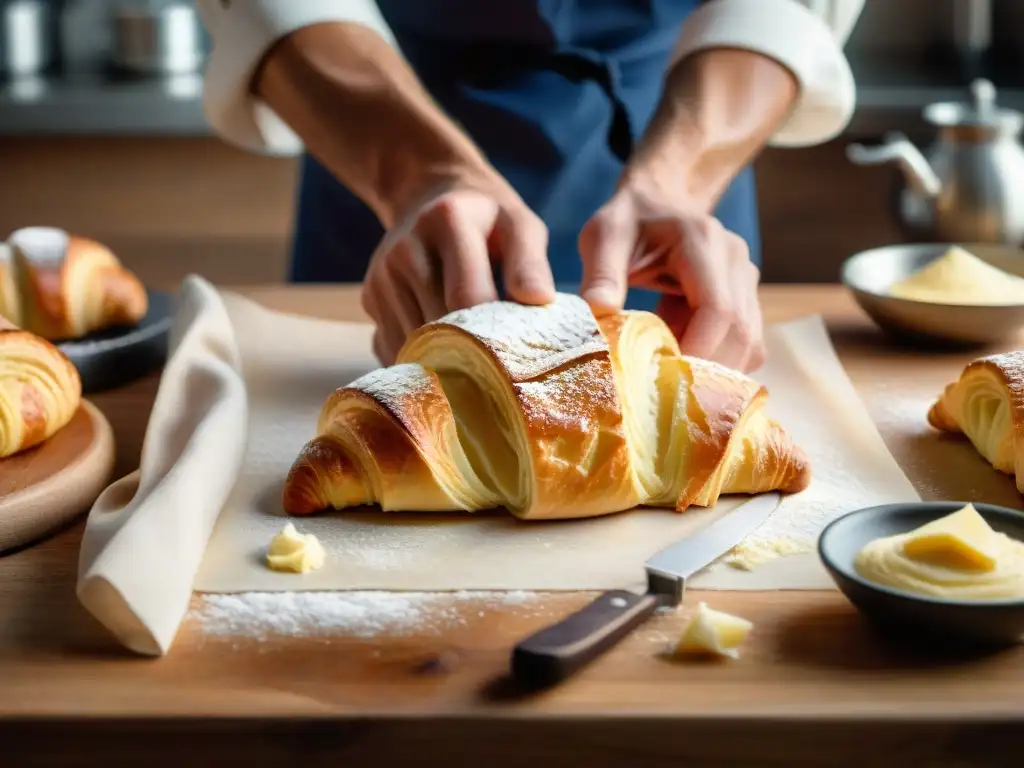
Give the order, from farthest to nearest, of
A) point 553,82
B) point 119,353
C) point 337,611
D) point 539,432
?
point 553,82, point 119,353, point 539,432, point 337,611

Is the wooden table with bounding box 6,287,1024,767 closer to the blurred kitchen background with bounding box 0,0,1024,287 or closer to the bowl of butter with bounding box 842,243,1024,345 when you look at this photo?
the bowl of butter with bounding box 842,243,1024,345

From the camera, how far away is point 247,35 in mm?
1660

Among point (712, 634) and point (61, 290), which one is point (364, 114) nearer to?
point (61, 290)

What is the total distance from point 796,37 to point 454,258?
2.28ft

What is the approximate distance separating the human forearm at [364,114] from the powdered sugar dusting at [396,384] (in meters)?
0.37

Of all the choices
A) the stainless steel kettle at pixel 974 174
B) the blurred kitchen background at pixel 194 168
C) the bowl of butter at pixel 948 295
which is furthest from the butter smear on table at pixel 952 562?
the blurred kitchen background at pixel 194 168

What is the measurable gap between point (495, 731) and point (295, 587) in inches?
10.2

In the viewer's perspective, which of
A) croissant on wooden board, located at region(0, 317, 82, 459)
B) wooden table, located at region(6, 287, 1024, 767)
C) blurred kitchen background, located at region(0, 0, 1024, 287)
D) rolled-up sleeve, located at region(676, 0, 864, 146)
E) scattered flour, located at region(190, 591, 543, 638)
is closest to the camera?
wooden table, located at region(6, 287, 1024, 767)

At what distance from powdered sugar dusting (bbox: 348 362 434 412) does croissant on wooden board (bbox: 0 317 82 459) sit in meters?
0.31

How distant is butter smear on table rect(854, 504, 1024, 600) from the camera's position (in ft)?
2.87

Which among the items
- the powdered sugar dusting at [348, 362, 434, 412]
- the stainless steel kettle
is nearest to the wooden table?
the powdered sugar dusting at [348, 362, 434, 412]

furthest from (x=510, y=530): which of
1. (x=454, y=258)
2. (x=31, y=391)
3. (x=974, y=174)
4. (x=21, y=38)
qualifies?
(x=21, y=38)

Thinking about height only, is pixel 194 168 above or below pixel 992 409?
below

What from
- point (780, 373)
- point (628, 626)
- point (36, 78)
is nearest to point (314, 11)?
point (780, 373)
